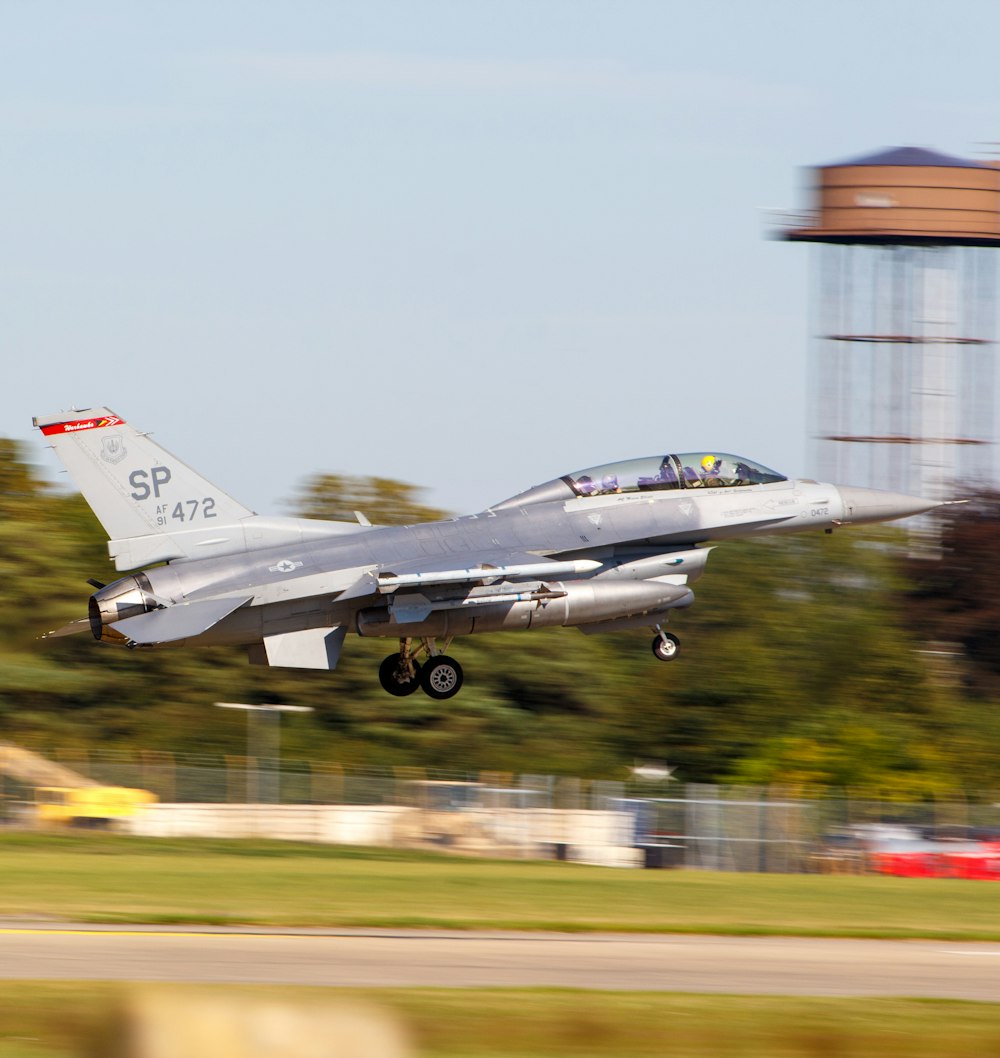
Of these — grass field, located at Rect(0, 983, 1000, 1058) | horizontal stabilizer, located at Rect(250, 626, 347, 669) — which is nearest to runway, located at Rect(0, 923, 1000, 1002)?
grass field, located at Rect(0, 983, 1000, 1058)

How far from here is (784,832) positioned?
41375 mm

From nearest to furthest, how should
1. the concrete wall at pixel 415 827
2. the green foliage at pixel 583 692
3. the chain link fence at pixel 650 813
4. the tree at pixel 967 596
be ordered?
the chain link fence at pixel 650 813 < the concrete wall at pixel 415 827 < the green foliage at pixel 583 692 < the tree at pixel 967 596

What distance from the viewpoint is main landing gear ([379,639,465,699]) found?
31.0 metres

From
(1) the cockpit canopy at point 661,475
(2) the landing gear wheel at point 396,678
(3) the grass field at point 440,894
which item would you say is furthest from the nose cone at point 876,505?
(2) the landing gear wheel at point 396,678

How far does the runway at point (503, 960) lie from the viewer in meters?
20.3

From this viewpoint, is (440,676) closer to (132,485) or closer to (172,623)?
(172,623)

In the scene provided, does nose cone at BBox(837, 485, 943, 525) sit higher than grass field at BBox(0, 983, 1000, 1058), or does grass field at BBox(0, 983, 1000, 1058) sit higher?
nose cone at BBox(837, 485, 943, 525)

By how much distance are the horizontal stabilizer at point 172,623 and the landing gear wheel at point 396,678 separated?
134 inches

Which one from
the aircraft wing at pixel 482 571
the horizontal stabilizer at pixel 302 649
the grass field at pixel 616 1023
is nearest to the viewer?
the grass field at pixel 616 1023

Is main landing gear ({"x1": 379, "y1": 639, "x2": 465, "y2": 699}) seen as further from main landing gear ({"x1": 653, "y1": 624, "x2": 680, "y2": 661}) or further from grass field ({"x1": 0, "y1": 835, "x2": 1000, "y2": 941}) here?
grass field ({"x1": 0, "y1": 835, "x2": 1000, "y2": 941})

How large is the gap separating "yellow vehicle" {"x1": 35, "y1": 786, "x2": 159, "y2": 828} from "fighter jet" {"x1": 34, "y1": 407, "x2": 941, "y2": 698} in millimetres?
15170

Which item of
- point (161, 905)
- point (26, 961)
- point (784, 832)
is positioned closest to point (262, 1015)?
point (26, 961)

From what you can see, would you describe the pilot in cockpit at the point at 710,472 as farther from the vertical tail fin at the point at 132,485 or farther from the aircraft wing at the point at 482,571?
the vertical tail fin at the point at 132,485

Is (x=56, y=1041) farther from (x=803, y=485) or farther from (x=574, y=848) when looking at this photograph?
(x=574, y=848)
